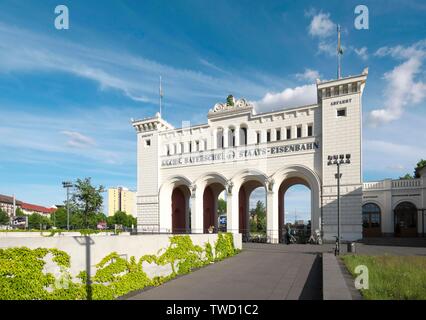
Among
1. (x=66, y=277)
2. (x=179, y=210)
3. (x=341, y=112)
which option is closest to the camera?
(x=66, y=277)

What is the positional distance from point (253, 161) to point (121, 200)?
461 feet

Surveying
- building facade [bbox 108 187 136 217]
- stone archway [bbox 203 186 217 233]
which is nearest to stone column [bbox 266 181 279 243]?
stone archway [bbox 203 186 217 233]

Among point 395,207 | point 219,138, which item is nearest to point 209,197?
point 219,138

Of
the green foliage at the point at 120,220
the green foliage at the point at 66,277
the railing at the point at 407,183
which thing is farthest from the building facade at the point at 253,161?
the green foliage at the point at 120,220

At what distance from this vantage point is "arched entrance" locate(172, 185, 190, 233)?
1560 inches

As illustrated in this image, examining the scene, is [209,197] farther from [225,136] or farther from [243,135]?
[243,135]

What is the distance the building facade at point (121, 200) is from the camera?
158 m

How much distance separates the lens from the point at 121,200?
533 feet

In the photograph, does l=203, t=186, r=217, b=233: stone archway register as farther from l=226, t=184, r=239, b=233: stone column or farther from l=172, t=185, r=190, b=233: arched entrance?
l=226, t=184, r=239, b=233: stone column

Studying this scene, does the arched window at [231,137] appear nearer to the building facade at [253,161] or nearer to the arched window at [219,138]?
the building facade at [253,161]
